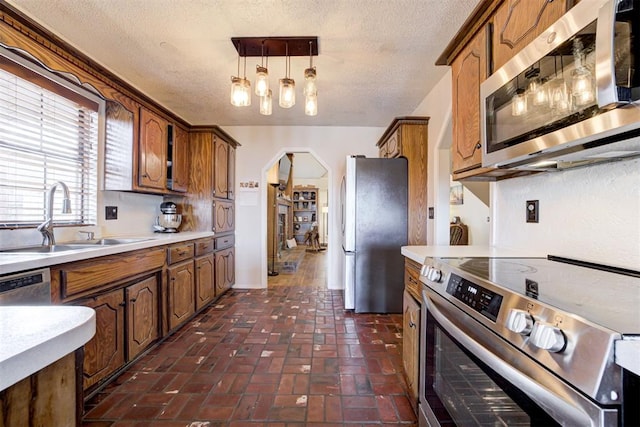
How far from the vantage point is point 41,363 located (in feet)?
1.49

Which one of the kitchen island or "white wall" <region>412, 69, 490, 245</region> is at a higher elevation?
"white wall" <region>412, 69, 490, 245</region>

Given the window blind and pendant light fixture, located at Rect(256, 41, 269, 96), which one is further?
pendant light fixture, located at Rect(256, 41, 269, 96)

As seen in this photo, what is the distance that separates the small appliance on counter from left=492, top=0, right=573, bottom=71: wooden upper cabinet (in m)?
3.20

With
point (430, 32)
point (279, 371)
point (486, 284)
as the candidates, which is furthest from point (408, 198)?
point (486, 284)

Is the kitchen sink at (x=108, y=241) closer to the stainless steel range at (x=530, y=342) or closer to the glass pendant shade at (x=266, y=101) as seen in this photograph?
the glass pendant shade at (x=266, y=101)

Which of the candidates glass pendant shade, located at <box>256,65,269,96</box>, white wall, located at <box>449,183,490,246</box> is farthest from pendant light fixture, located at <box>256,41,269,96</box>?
white wall, located at <box>449,183,490,246</box>

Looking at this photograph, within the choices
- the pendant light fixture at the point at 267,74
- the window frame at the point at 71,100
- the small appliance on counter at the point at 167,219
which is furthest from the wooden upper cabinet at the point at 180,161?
the pendant light fixture at the point at 267,74

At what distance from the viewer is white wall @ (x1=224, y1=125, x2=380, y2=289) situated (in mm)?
4297

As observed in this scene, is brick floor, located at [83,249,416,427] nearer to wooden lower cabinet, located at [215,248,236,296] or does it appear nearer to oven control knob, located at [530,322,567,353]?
wooden lower cabinet, located at [215,248,236,296]

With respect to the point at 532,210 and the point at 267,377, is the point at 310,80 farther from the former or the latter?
the point at 267,377

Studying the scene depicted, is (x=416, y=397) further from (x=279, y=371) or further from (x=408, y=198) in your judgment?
(x=408, y=198)

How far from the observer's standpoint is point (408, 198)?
323 cm

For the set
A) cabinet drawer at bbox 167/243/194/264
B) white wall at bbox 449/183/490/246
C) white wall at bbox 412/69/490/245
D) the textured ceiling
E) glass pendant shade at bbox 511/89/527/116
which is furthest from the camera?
white wall at bbox 449/183/490/246

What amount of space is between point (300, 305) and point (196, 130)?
7.89 feet
